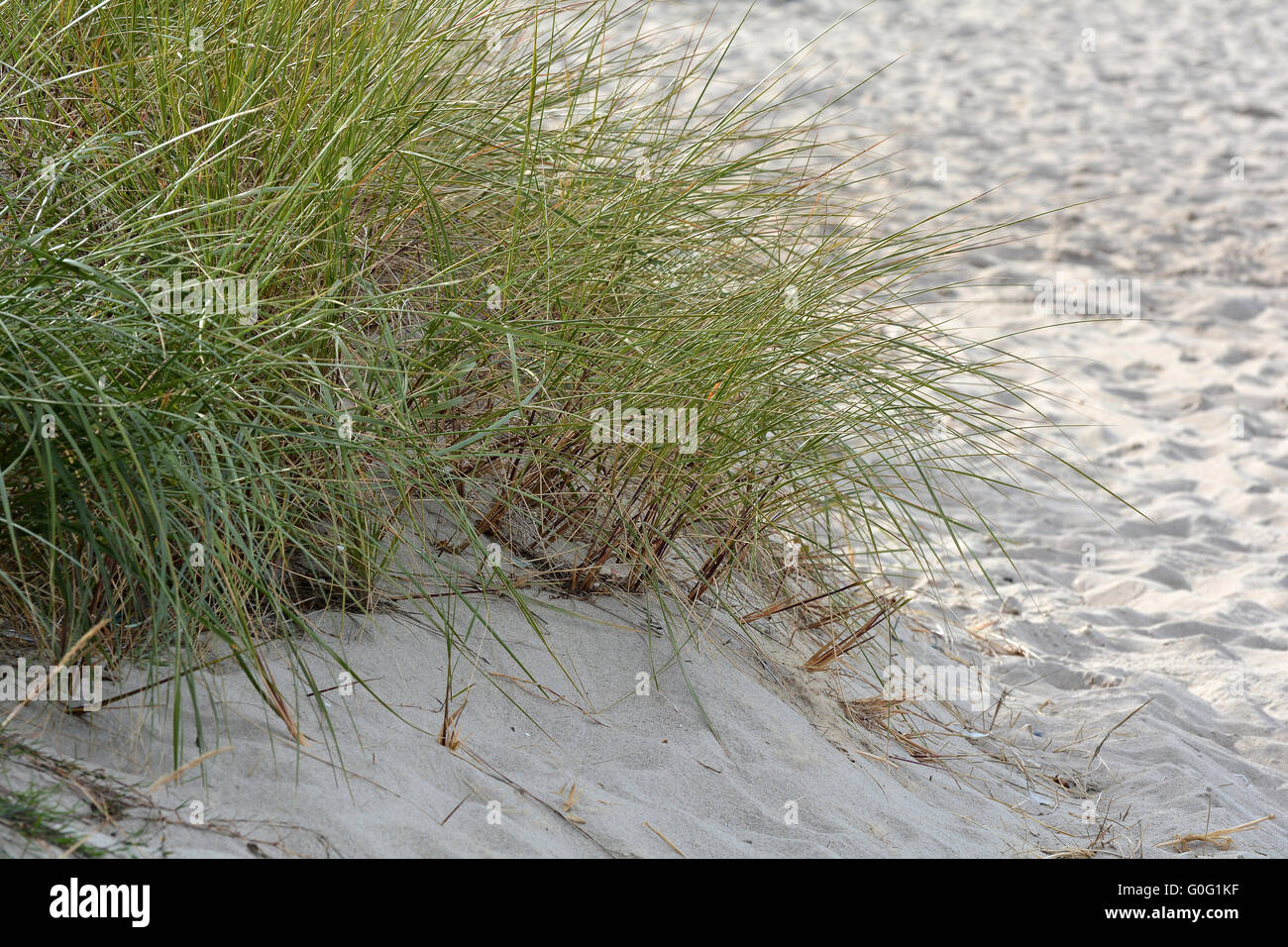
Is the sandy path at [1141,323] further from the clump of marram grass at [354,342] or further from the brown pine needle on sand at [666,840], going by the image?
the brown pine needle on sand at [666,840]

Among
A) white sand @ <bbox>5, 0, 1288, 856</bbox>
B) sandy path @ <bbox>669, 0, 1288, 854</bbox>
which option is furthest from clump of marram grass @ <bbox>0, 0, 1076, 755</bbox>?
sandy path @ <bbox>669, 0, 1288, 854</bbox>

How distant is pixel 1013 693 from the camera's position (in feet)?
8.55

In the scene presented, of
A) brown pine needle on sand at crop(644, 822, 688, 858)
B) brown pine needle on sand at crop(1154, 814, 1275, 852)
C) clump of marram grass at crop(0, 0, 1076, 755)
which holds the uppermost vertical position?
clump of marram grass at crop(0, 0, 1076, 755)

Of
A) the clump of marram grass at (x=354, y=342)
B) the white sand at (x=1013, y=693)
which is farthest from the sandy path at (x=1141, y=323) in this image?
the clump of marram grass at (x=354, y=342)

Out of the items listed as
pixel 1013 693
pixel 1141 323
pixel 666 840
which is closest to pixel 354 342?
pixel 666 840

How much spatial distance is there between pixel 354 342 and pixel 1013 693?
164 centimetres

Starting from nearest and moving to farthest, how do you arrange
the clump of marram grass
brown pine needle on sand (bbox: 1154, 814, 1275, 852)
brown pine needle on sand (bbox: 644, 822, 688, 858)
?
the clump of marram grass → brown pine needle on sand (bbox: 644, 822, 688, 858) → brown pine needle on sand (bbox: 1154, 814, 1275, 852)

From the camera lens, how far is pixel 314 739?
156 cm

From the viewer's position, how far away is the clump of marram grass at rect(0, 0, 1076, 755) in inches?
58.4

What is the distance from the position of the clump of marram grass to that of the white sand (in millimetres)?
118

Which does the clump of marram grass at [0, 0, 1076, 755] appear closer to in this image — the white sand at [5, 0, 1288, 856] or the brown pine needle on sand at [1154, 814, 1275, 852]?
the white sand at [5, 0, 1288, 856]

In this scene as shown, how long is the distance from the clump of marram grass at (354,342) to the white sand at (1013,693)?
118 mm

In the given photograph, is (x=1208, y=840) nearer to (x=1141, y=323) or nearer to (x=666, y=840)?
(x=666, y=840)

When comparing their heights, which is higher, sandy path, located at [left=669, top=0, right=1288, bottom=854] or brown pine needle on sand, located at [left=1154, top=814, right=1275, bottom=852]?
sandy path, located at [left=669, top=0, right=1288, bottom=854]
